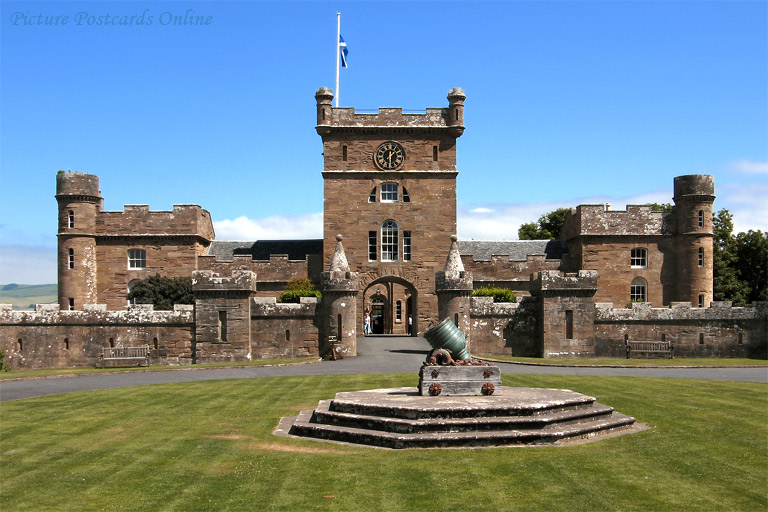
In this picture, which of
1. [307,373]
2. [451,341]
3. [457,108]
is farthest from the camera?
[457,108]

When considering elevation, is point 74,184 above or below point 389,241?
above

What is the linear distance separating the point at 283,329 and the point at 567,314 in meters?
12.6

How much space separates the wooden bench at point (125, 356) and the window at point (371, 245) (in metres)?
16.6

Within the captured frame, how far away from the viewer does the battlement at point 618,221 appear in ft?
157

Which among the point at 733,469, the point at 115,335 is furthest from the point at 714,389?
the point at 115,335

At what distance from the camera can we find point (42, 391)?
890 inches

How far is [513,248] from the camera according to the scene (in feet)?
169

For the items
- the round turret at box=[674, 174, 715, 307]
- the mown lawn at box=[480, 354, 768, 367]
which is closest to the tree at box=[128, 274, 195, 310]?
the mown lawn at box=[480, 354, 768, 367]

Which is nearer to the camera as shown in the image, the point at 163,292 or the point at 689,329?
the point at 689,329

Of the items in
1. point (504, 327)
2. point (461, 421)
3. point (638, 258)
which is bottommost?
point (461, 421)

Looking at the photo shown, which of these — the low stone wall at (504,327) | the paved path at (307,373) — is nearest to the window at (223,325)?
the paved path at (307,373)

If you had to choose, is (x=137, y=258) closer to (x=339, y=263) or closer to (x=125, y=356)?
(x=125, y=356)

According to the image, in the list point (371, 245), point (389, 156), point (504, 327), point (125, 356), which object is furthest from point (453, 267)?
point (125, 356)

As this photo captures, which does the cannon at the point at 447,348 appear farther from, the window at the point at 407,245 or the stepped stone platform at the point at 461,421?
the window at the point at 407,245
